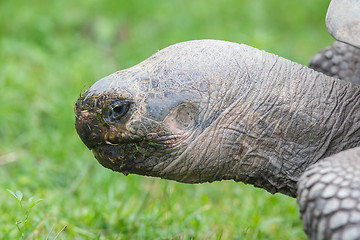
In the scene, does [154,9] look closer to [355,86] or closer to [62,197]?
[62,197]

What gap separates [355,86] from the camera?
7.86ft

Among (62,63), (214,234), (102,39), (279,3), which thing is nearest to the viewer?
(214,234)

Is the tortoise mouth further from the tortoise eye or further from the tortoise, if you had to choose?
the tortoise eye

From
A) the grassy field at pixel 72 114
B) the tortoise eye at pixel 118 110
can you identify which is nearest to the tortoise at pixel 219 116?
the tortoise eye at pixel 118 110

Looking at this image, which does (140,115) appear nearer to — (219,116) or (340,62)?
(219,116)

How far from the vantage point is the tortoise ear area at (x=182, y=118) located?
7.05 feet

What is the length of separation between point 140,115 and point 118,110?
91mm

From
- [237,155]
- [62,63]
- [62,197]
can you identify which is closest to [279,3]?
[62,63]

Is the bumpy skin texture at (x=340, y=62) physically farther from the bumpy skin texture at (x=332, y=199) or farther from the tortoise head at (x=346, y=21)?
the bumpy skin texture at (x=332, y=199)

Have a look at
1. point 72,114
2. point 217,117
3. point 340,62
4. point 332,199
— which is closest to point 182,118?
point 217,117

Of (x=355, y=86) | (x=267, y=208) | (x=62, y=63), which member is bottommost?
(x=267, y=208)

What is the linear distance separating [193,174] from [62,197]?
134 centimetres

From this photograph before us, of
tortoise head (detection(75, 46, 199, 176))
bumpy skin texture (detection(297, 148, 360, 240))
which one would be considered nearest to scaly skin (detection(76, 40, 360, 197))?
tortoise head (detection(75, 46, 199, 176))

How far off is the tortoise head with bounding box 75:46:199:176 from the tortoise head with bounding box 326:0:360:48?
0.61 meters
